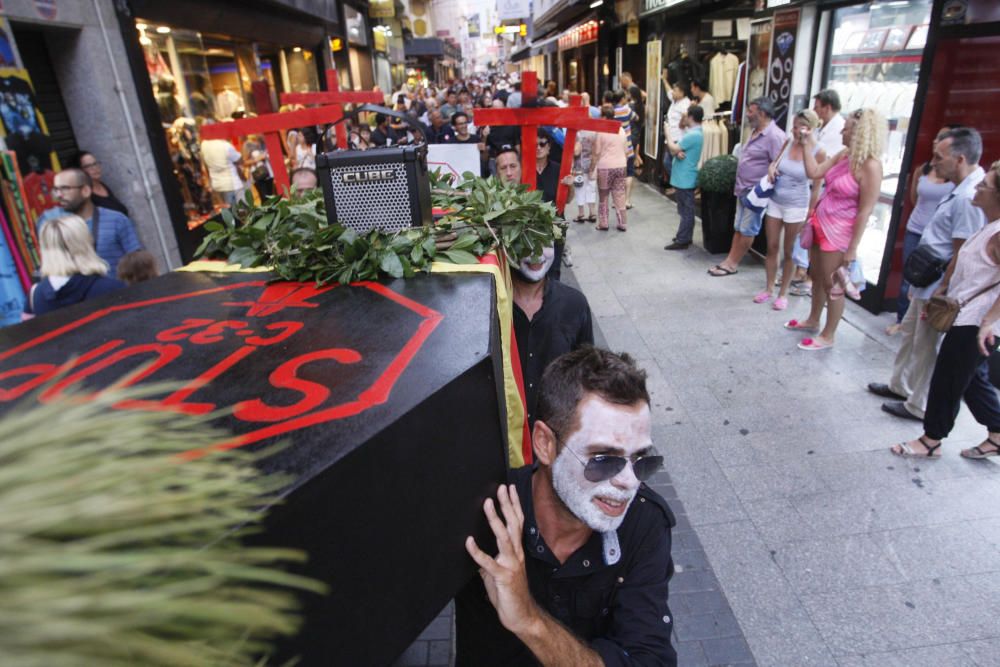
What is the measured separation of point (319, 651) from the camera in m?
0.99

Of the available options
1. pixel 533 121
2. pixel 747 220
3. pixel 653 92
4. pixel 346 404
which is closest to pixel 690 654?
pixel 346 404

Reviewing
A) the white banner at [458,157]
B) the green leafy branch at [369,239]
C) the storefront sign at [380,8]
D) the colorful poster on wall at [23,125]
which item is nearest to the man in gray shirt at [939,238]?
the green leafy branch at [369,239]

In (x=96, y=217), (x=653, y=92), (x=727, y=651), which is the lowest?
(x=727, y=651)

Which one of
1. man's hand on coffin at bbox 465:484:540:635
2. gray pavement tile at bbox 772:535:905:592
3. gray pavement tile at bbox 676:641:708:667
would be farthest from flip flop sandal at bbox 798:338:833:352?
man's hand on coffin at bbox 465:484:540:635

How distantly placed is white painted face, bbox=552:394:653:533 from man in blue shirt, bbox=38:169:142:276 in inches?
168

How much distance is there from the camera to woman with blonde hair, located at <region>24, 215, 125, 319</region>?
3367mm

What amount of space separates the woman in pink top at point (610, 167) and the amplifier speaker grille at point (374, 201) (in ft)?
24.6

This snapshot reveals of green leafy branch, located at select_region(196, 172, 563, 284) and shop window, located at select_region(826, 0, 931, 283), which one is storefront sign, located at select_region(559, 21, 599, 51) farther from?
green leafy branch, located at select_region(196, 172, 563, 284)

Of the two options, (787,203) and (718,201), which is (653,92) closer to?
(718,201)

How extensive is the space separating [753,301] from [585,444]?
18.9 ft

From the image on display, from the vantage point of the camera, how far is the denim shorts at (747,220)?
6.96 m

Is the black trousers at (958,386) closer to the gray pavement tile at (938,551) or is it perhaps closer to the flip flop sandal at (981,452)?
the flip flop sandal at (981,452)

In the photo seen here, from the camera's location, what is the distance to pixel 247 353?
4.42 feet

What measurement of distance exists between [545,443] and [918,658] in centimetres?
231
